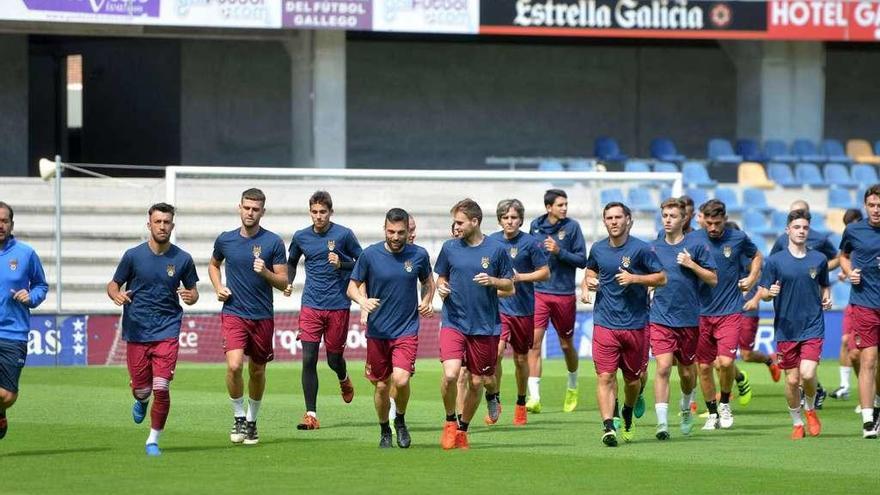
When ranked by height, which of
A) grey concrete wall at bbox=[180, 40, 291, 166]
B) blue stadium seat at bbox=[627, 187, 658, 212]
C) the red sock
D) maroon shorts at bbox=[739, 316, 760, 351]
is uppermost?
grey concrete wall at bbox=[180, 40, 291, 166]

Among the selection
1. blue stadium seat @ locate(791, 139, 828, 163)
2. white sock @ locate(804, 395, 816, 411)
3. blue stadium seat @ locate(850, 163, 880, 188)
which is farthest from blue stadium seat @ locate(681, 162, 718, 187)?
white sock @ locate(804, 395, 816, 411)

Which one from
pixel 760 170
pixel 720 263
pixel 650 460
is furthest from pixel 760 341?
pixel 650 460

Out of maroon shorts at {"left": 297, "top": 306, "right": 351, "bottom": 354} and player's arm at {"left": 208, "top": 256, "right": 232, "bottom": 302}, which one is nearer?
player's arm at {"left": 208, "top": 256, "right": 232, "bottom": 302}

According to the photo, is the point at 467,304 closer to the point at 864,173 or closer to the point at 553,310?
the point at 553,310

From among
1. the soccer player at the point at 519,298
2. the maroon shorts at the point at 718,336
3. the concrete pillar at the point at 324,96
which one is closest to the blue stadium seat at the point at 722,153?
the concrete pillar at the point at 324,96

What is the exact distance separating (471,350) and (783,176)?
19.6 meters

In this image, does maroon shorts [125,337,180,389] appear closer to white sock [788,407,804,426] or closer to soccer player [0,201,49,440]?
soccer player [0,201,49,440]

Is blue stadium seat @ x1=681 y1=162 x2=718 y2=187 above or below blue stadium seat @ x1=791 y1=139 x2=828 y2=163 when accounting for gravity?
below

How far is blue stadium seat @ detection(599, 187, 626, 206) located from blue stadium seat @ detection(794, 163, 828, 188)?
6623 millimetres

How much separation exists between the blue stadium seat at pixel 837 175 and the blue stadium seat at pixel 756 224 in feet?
11.3

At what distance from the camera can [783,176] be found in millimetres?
32781

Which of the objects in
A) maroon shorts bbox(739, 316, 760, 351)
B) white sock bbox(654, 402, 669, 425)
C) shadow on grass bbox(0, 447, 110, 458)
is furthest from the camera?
maroon shorts bbox(739, 316, 760, 351)

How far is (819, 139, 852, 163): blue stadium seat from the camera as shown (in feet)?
111

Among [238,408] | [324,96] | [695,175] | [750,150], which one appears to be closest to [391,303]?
[238,408]
